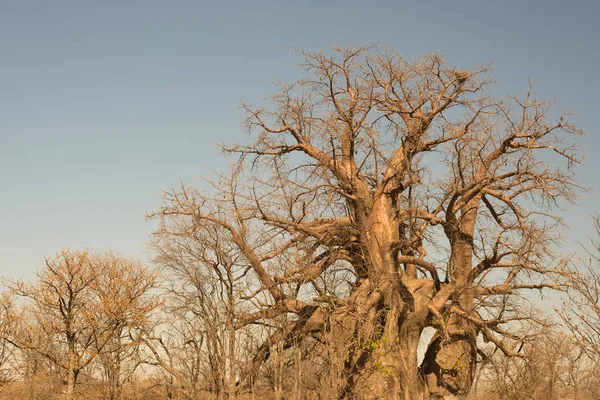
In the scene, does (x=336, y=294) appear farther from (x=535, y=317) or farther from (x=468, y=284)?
(x=535, y=317)

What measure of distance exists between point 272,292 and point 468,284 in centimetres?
483

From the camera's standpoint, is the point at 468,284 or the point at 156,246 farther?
the point at 156,246

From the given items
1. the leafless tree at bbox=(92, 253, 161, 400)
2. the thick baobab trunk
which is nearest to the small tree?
the leafless tree at bbox=(92, 253, 161, 400)

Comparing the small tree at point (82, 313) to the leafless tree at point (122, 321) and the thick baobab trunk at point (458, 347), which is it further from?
the thick baobab trunk at point (458, 347)

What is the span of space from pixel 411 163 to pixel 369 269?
285 cm

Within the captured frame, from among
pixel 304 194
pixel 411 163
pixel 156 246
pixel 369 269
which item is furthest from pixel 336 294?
pixel 156 246

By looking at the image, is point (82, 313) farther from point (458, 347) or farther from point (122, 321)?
point (458, 347)

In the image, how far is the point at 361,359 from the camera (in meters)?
15.8

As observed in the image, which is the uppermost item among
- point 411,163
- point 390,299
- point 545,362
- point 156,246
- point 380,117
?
point 380,117

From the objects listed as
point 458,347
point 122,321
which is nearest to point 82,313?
point 122,321

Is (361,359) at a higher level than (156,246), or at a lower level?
lower

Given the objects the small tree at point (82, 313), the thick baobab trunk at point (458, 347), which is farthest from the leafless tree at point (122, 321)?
the thick baobab trunk at point (458, 347)

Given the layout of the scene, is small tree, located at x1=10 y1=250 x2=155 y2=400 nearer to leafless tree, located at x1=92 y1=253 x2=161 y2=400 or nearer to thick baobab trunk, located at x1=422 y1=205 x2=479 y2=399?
leafless tree, located at x1=92 y1=253 x2=161 y2=400

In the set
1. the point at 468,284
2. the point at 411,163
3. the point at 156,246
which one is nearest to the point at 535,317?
the point at 468,284
